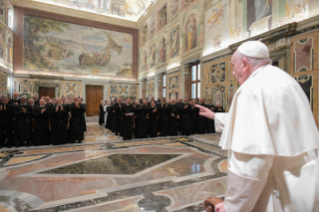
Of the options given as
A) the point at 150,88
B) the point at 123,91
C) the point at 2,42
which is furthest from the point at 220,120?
the point at 123,91

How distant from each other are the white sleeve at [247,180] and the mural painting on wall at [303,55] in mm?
6896

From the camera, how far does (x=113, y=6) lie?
18.9m

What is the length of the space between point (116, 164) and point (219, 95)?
6974mm

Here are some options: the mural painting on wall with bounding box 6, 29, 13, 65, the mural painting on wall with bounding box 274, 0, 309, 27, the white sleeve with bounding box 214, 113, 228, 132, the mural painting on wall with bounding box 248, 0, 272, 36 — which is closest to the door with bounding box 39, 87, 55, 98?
the mural painting on wall with bounding box 6, 29, 13, 65

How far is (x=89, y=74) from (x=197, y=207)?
58.6 feet

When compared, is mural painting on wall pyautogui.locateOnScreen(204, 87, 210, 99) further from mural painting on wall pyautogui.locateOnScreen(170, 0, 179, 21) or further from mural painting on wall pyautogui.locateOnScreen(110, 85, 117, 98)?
mural painting on wall pyautogui.locateOnScreen(110, 85, 117, 98)

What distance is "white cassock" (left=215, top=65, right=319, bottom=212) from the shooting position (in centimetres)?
90

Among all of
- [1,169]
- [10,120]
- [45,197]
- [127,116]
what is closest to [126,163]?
[45,197]

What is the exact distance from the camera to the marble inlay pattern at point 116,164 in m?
4.03

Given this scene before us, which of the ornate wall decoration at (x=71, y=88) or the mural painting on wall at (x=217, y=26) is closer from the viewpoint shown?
the mural painting on wall at (x=217, y=26)

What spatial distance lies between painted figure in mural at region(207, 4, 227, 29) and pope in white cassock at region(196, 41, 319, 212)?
1009 cm

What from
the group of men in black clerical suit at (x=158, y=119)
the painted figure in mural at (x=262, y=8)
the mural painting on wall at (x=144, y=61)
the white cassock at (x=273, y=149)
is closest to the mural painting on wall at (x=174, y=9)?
the mural painting on wall at (x=144, y=61)

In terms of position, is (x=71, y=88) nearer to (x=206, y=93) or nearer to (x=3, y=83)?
(x=3, y=83)

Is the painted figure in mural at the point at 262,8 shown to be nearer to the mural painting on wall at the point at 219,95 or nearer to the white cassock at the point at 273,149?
the mural painting on wall at the point at 219,95
